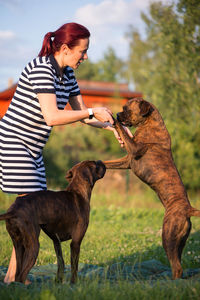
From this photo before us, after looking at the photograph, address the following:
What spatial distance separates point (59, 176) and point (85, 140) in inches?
313

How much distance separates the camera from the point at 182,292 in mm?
3551

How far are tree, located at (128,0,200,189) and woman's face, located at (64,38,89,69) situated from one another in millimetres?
7635

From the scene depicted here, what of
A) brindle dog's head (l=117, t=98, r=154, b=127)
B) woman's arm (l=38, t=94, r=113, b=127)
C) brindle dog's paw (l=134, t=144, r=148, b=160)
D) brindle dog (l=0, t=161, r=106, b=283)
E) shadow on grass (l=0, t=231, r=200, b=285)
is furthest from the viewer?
brindle dog's head (l=117, t=98, r=154, b=127)

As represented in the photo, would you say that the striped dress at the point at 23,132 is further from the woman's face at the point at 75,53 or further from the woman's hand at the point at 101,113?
the woman's hand at the point at 101,113

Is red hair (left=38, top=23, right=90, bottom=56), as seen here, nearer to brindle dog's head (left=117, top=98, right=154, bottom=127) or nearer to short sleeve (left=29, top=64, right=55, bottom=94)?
short sleeve (left=29, top=64, right=55, bottom=94)

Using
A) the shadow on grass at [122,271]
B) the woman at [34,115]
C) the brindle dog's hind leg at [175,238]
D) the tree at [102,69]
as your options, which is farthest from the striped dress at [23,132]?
the tree at [102,69]

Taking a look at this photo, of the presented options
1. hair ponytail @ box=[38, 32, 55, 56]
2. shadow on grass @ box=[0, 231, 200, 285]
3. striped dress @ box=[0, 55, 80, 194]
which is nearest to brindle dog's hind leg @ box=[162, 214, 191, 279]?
shadow on grass @ box=[0, 231, 200, 285]

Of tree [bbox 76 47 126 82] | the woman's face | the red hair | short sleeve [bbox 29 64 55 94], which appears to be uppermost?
the red hair

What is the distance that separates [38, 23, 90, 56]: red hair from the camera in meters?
4.22

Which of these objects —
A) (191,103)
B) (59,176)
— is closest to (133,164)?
(191,103)

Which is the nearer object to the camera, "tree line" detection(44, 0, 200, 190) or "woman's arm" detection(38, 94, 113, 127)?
"woman's arm" detection(38, 94, 113, 127)

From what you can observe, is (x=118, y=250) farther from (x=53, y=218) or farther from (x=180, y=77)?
(x=180, y=77)

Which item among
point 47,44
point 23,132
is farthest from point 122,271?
point 47,44

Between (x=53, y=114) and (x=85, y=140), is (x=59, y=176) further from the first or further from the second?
(x=53, y=114)
